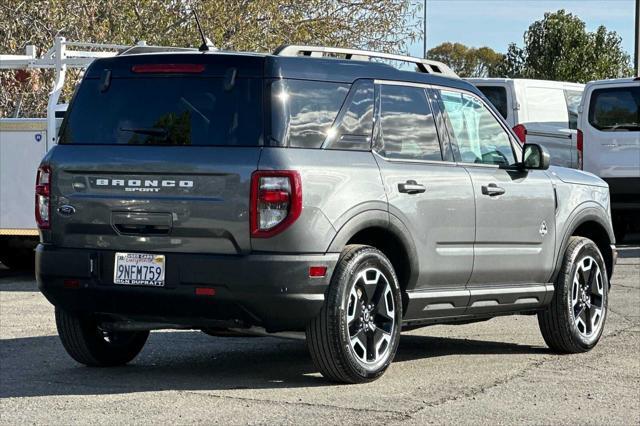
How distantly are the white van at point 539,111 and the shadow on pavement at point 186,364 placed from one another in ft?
31.9

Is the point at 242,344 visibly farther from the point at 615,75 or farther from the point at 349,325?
the point at 615,75

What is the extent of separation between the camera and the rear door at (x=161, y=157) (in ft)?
25.5

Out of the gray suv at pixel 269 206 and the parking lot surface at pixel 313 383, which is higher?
the gray suv at pixel 269 206

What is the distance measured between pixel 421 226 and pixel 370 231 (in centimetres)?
37

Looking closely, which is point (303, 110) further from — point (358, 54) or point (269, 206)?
point (358, 54)

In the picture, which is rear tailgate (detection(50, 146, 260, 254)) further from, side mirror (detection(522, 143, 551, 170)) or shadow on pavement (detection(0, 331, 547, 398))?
side mirror (detection(522, 143, 551, 170))

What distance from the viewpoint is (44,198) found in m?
8.38

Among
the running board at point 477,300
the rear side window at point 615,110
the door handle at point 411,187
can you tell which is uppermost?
the rear side window at point 615,110

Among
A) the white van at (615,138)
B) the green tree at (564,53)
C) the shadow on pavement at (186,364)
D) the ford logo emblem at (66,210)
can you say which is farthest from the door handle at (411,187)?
the green tree at (564,53)

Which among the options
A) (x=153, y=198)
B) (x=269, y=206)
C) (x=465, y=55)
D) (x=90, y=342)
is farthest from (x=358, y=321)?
(x=465, y=55)

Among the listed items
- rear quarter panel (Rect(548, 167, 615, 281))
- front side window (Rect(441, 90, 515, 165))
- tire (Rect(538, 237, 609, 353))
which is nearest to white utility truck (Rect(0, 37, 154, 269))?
rear quarter panel (Rect(548, 167, 615, 281))

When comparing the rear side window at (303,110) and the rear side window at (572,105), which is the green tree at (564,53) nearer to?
the rear side window at (572,105)

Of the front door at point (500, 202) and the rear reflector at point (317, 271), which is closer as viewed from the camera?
the rear reflector at point (317, 271)

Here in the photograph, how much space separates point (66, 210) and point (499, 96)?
12.7 m
